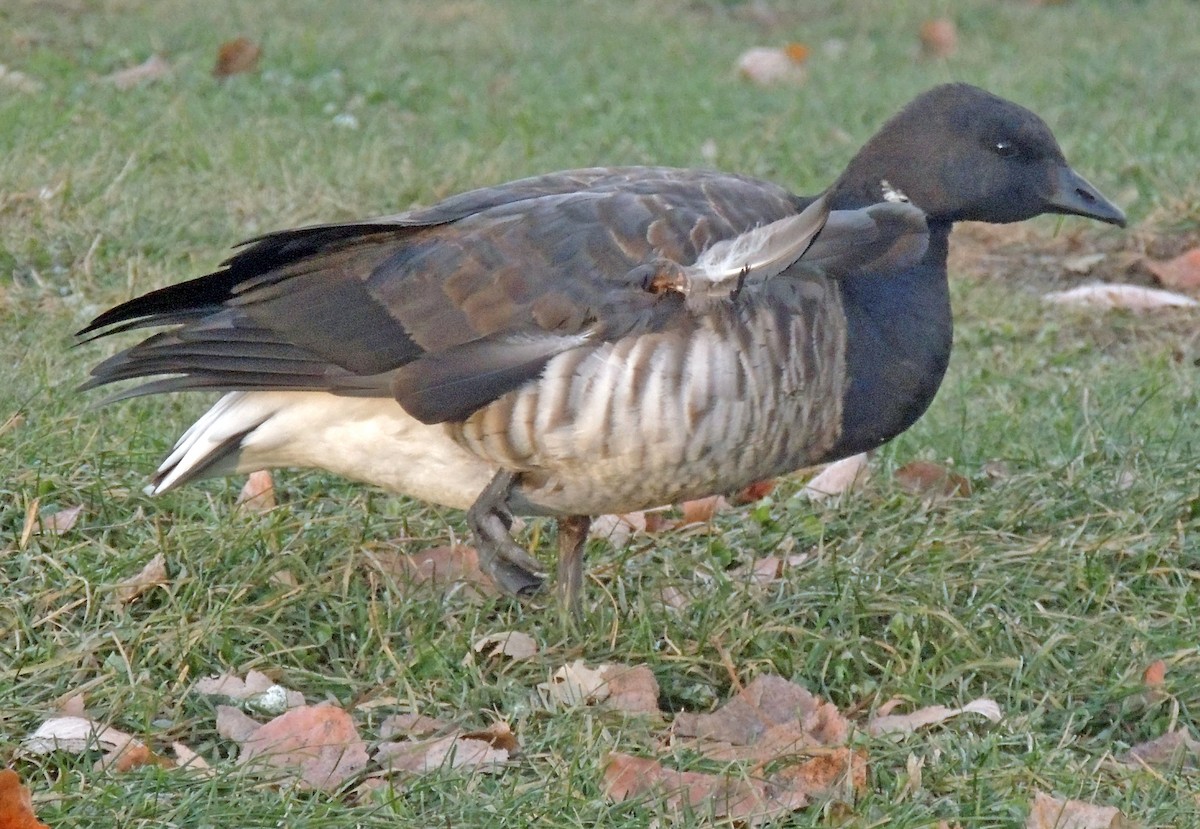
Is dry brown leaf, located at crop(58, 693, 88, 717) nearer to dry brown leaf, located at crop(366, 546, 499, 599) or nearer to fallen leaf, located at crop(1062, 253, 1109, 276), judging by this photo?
dry brown leaf, located at crop(366, 546, 499, 599)

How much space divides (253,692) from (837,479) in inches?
71.9

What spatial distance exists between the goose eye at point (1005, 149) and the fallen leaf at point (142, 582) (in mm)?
2244

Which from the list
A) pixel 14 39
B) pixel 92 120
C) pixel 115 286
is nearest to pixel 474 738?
pixel 115 286

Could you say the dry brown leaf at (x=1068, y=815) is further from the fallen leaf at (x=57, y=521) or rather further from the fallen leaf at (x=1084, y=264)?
the fallen leaf at (x=1084, y=264)

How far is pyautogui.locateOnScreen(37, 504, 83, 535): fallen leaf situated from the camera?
4105 millimetres

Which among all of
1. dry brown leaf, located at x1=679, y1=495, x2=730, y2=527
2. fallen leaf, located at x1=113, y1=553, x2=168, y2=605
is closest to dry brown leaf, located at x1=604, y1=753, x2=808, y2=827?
fallen leaf, located at x1=113, y1=553, x2=168, y2=605

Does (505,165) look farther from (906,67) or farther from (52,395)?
(906,67)

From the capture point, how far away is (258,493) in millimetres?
4504

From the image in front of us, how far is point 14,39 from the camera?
829 centimetres

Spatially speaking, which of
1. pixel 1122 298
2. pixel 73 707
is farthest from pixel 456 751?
pixel 1122 298

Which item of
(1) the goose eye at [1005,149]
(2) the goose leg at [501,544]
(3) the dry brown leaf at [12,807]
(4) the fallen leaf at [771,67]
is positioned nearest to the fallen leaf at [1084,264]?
(1) the goose eye at [1005,149]

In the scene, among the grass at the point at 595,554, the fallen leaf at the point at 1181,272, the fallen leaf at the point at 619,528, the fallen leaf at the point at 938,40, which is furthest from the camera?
the fallen leaf at the point at 938,40

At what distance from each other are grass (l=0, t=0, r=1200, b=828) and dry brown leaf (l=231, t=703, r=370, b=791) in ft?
0.30

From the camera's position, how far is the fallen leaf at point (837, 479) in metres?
4.71
